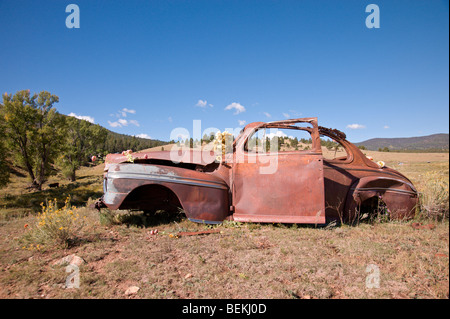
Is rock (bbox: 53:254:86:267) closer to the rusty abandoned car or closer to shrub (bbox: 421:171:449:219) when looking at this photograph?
the rusty abandoned car

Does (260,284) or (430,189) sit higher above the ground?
(430,189)

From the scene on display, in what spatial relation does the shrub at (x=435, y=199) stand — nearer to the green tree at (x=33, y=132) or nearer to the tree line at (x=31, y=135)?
the tree line at (x=31, y=135)

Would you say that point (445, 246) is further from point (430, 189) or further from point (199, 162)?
point (199, 162)

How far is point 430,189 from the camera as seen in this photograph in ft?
15.1

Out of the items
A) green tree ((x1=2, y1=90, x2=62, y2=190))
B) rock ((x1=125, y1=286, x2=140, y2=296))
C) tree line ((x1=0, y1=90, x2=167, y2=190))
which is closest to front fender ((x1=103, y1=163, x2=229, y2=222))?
rock ((x1=125, y1=286, x2=140, y2=296))

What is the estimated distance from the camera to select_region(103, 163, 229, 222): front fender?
3971 millimetres

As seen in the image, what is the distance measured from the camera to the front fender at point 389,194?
4379 mm

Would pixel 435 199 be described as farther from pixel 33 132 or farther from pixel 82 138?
pixel 82 138

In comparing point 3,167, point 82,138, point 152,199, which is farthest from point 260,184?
point 82,138

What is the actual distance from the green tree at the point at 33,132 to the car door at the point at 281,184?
27434 millimetres

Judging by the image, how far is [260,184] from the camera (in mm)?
4148

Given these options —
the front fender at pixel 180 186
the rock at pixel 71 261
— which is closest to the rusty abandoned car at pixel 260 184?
the front fender at pixel 180 186
